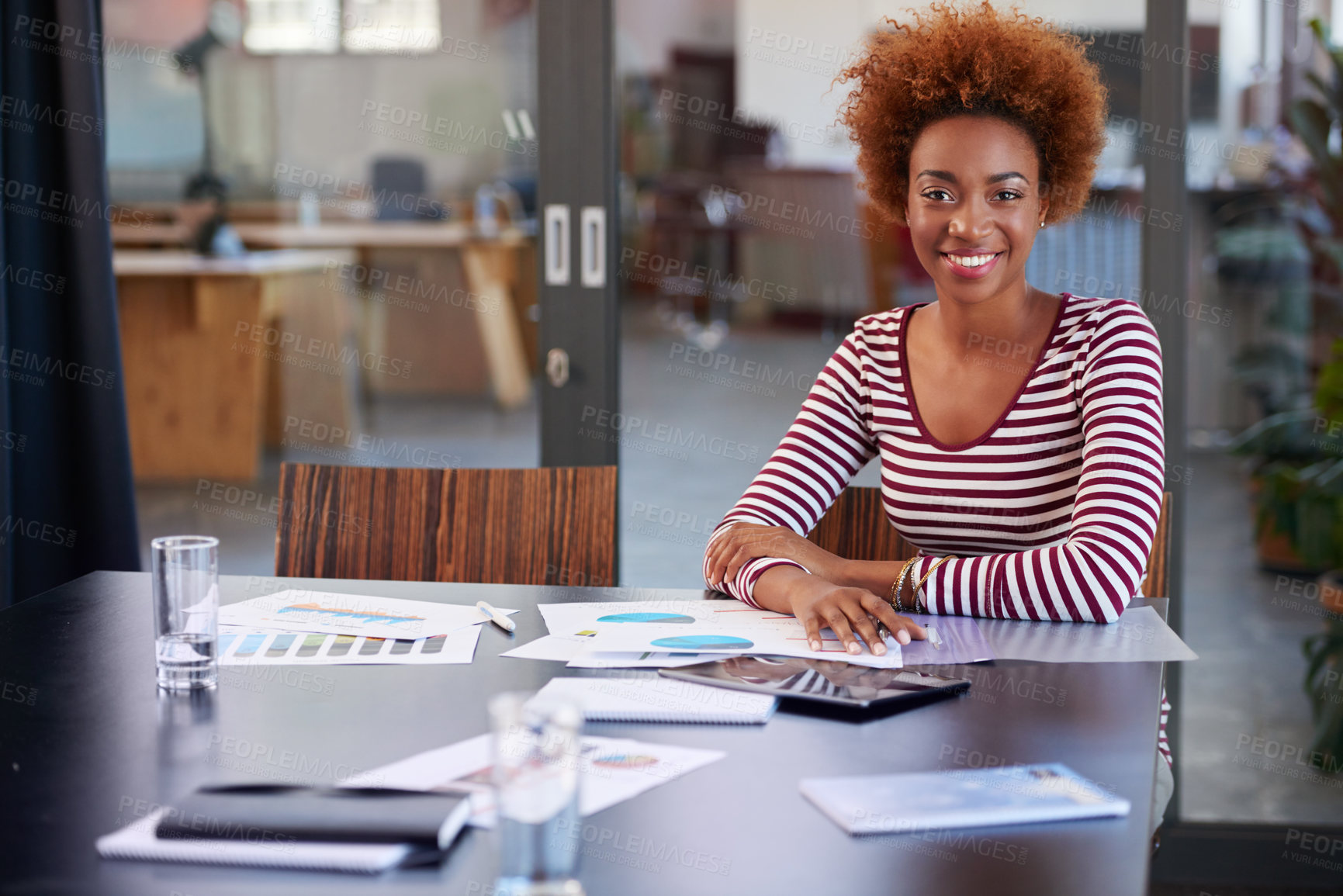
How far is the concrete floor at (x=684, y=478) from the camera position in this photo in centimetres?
266

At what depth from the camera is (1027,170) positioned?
5.80 ft

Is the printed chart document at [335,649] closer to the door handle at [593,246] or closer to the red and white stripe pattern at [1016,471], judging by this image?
the red and white stripe pattern at [1016,471]

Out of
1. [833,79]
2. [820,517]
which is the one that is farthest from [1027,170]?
[833,79]

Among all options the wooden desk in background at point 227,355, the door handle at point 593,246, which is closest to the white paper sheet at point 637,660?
the door handle at point 593,246

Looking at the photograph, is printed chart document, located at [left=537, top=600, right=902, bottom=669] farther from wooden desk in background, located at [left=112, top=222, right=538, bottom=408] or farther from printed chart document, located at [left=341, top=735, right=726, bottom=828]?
wooden desk in background, located at [left=112, top=222, right=538, bottom=408]

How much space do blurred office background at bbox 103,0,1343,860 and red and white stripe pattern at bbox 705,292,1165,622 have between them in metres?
0.77

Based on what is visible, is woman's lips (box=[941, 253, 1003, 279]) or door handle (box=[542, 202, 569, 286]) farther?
door handle (box=[542, 202, 569, 286])

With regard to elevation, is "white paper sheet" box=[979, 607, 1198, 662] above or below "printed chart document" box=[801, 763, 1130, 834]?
above

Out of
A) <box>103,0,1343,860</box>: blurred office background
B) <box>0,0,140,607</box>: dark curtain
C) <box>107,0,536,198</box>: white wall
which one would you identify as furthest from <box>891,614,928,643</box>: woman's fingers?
<box>0,0,140,607</box>: dark curtain

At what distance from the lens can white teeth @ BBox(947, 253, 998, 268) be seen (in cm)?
174

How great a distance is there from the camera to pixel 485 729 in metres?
1.08

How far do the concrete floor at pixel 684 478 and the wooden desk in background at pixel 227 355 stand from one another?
0.26ft

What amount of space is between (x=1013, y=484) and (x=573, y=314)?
109 centimetres

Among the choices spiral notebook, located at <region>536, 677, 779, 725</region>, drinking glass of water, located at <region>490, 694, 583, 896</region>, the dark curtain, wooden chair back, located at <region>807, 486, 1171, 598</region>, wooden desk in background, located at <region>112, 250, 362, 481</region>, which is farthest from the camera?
wooden desk in background, located at <region>112, 250, 362, 481</region>
